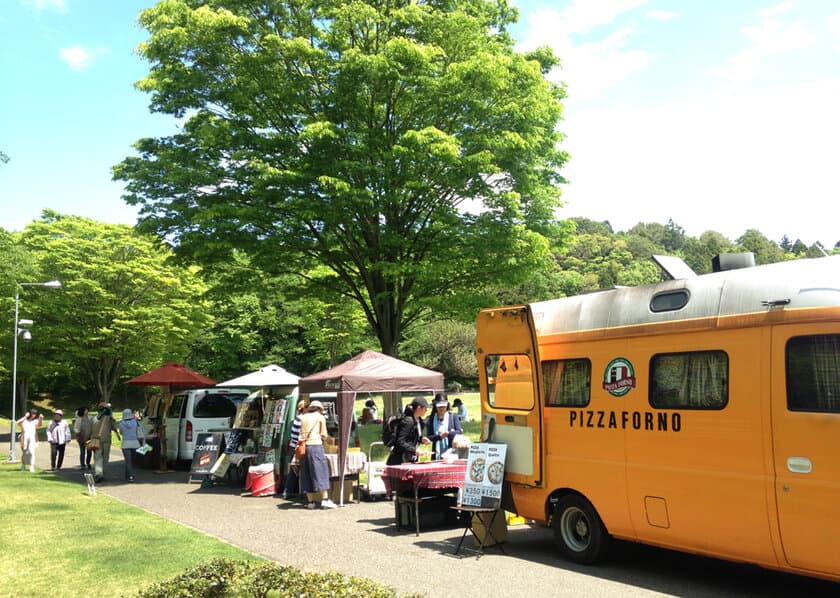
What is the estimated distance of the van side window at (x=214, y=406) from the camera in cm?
1986

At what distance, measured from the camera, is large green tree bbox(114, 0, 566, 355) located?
18.5 meters

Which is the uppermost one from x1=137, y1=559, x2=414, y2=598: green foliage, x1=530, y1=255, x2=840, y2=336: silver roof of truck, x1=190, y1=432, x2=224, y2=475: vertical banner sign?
x1=530, y1=255, x2=840, y2=336: silver roof of truck

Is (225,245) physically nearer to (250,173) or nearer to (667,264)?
(250,173)

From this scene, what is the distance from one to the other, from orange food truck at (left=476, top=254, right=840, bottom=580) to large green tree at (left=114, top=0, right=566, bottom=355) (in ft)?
33.5

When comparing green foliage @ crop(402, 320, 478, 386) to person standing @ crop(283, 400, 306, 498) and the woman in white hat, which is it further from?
the woman in white hat

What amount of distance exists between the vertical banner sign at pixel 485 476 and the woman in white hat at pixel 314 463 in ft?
14.0

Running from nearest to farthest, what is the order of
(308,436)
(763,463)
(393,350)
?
(763,463) → (308,436) → (393,350)

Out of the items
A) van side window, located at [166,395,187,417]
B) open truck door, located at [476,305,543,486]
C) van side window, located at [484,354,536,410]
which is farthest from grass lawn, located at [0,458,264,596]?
van side window, located at [166,395,187,417]

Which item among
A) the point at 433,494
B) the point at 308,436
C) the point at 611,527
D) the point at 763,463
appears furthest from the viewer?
the point at 308,436

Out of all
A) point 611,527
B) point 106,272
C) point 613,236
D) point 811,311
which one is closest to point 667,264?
point 811,311

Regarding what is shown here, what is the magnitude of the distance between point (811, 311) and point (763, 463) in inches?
55.5

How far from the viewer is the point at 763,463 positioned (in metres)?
6.62

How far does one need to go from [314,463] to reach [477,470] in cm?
443

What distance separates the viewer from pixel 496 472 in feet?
30.3
